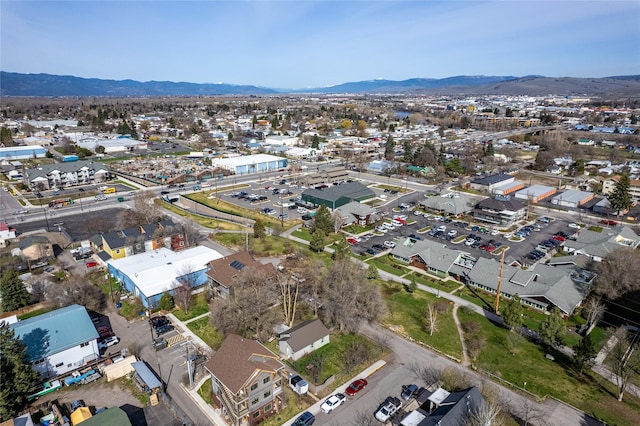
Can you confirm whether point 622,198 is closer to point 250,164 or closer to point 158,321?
point 158,321

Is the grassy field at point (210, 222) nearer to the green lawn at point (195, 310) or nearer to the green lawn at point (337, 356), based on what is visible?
A: the green lawn at point (195, 310)

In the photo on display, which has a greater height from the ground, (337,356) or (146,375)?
(146,375)

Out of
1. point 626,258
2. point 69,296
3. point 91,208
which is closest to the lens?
point 69,296

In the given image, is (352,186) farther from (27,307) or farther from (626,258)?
(27,307)

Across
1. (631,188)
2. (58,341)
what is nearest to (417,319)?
(58,341)

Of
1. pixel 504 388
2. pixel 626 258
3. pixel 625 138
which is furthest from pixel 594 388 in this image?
pixel 625 138

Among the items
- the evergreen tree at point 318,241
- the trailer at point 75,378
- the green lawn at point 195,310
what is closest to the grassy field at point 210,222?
the evergreen tree at point 318,241
